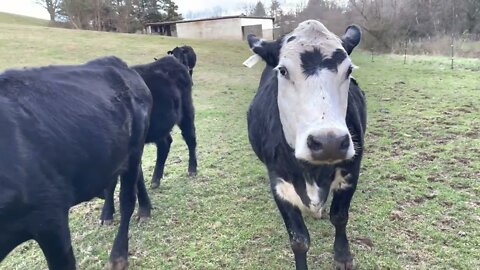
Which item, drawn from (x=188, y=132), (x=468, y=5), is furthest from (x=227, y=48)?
(x=188, y=132)

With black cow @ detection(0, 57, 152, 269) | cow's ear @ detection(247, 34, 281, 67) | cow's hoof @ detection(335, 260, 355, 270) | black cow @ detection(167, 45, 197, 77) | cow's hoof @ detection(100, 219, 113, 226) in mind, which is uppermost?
cow's ear @ detection(247, 34, 281, 67)

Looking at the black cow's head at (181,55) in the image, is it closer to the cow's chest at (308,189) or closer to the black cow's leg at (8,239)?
the cow's chest at (308,189)

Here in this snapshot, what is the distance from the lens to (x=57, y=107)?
279 cm

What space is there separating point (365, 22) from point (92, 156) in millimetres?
34291

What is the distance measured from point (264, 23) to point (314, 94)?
159ft

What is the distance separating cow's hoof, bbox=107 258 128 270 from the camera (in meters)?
3.54

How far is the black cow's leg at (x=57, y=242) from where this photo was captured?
247 centimetres

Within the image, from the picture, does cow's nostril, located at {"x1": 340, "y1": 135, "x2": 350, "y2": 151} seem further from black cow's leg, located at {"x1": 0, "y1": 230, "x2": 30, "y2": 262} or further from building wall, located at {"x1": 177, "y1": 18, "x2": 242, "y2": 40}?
building wall, located at {"x1": 177, "y1": 18, "x2": 242, "y2": 40}

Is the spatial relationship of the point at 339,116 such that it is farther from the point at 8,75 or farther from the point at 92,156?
the point at 8,75

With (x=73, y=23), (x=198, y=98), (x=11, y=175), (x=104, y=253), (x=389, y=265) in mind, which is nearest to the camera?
(x=11, y=175)

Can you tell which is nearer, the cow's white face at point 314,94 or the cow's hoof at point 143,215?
the cow's white face at point 314,94

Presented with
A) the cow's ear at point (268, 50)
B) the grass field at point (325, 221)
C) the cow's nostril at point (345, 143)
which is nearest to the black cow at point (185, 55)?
the grass field at point (325, 221)

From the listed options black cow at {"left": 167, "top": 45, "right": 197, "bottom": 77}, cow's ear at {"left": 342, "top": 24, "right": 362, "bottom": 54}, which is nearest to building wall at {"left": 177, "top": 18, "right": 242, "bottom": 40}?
black cow at {"left": 167, "top": 45, "right": 197, "bottom": 77}

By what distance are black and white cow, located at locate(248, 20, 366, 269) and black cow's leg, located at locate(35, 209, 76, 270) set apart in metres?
1.45
